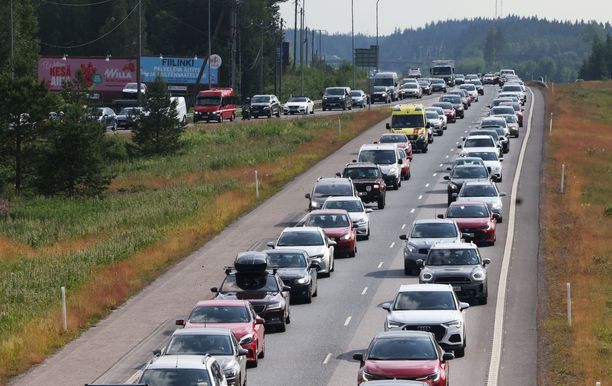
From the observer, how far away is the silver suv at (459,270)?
36.4 m

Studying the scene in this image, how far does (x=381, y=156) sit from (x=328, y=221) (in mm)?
17662

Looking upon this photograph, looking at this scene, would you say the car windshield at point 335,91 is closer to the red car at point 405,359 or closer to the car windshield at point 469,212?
the car windshield at point 469,212

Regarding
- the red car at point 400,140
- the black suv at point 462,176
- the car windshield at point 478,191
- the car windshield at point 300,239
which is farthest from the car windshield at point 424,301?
the red car at point 400,140

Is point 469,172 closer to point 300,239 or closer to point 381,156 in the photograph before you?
point 381,156

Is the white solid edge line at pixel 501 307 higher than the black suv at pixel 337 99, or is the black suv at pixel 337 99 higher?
the black suv at pixel 337 99

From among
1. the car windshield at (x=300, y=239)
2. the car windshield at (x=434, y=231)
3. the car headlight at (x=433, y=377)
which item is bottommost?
the car headlight at (x=433, y=377)

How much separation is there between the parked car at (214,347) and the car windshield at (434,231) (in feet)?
52.7

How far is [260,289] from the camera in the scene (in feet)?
109

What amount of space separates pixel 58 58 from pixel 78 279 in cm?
8890

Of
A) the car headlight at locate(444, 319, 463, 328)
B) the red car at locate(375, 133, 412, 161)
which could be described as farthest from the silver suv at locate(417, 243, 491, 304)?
the red car at locate(375, 133, 412, 161)

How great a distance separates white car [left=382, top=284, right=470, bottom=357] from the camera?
29.9m

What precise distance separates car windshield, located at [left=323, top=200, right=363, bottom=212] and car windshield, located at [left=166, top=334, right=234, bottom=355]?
75.3 ft

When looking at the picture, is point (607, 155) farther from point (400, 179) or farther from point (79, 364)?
point (79, 364)

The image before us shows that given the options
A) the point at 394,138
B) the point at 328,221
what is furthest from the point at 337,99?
the point at 328,221
